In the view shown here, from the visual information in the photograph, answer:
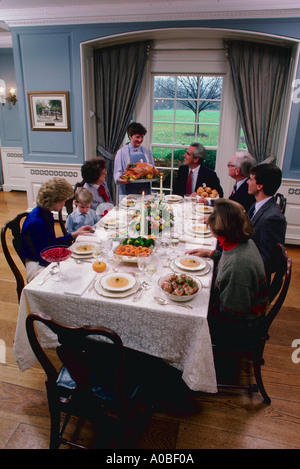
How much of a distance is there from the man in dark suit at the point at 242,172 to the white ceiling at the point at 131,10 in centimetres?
181

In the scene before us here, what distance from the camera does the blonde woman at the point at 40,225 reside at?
218 centimetres

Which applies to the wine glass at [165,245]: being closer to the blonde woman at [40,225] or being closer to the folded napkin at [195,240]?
the folded napkin at [195,240]

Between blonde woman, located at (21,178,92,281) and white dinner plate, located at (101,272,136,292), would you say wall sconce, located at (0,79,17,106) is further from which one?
white dinner plate, located at (101,272,136,292)

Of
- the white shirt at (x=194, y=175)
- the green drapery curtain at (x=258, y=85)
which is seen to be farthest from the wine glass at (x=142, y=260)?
the green drapery curtain at (x=258, y=85)

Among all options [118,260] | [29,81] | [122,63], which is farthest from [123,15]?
[118,260]

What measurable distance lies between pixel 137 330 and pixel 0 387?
1091 millimetres

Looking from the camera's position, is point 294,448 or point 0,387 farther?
point 0,387

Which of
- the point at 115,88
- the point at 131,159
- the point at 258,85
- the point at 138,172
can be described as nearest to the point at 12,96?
the point at 115,88

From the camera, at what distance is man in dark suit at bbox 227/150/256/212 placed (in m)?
3.02

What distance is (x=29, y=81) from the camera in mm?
4574
